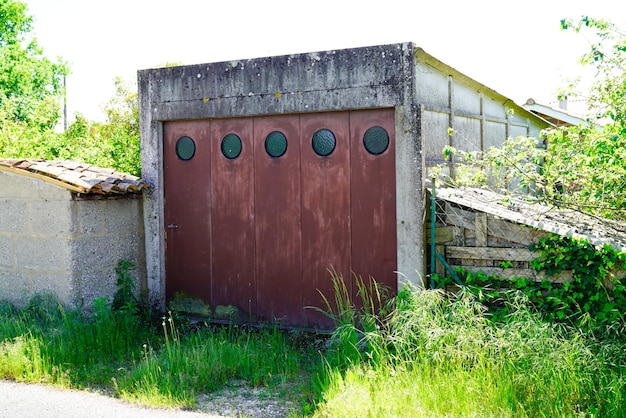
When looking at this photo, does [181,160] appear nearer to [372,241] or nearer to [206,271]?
[206,271]

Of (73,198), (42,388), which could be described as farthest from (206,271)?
(42,388)

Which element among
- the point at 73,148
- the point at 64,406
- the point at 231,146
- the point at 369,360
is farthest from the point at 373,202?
the point at 73,148

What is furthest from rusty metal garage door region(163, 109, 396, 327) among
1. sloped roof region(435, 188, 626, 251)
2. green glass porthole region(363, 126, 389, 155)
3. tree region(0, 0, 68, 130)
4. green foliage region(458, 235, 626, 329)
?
tree region(0, 0, 68, 130)

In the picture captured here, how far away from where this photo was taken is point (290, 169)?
24.8 ft

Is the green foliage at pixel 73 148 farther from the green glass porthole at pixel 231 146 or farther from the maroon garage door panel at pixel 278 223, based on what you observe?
the maroon garage door panel at pixel 278 223

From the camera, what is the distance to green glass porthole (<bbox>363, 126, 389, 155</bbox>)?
7.05m

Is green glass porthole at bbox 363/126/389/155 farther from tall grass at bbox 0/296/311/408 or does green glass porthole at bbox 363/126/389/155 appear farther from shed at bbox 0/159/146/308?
shed at bbox 0/159/146/308

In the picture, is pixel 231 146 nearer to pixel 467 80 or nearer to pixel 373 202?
pixel 373 202

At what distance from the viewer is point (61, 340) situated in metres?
6.60

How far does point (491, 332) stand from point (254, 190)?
343 centimetres

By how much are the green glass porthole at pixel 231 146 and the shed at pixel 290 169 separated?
1 cm

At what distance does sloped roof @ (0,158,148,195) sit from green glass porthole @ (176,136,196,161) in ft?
1.92

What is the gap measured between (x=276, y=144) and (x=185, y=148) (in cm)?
129

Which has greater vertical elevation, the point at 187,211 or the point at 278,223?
the point at 187,211
